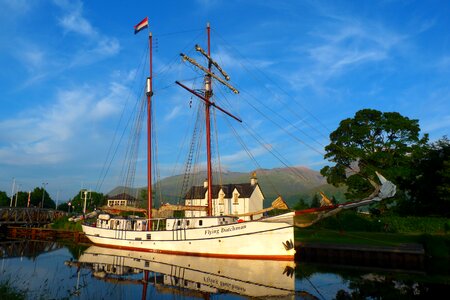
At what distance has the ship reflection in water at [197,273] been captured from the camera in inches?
715

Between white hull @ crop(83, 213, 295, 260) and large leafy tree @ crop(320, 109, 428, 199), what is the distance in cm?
2207

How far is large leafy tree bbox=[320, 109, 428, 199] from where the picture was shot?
150ft

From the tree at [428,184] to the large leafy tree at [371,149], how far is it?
1246 mm

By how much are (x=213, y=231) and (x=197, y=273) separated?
701cm

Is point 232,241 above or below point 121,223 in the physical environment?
below

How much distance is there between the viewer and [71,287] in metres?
18.8

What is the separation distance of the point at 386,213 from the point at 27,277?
41.9 metres

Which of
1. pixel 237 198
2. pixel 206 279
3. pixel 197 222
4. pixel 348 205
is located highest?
pixel 237 198

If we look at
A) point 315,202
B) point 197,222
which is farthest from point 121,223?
point 315,202

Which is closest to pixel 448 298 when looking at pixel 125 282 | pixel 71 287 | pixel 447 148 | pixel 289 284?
pixel 289 284

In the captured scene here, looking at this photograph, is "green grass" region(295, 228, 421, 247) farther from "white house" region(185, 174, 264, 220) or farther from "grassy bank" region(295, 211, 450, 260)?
"white house" region(185, 174, 264, 220)

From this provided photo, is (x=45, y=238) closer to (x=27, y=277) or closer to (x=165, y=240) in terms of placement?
(x=165, y=240)

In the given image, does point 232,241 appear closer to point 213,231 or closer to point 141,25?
point 213,231

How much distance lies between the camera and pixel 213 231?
29609mm
